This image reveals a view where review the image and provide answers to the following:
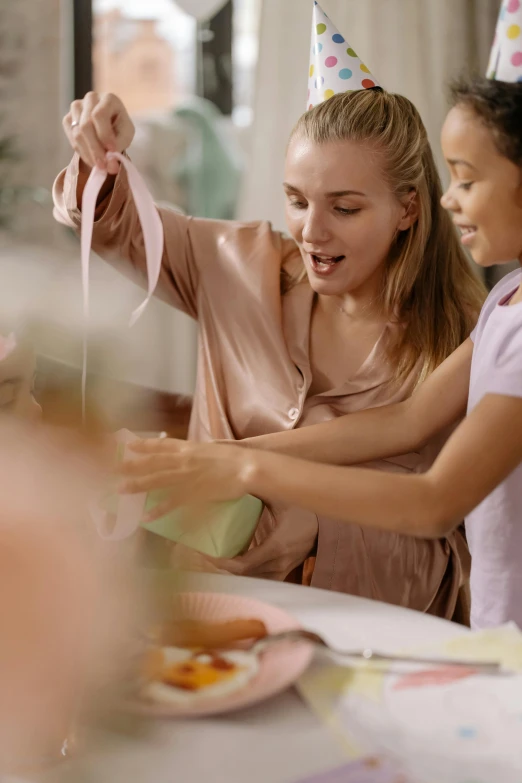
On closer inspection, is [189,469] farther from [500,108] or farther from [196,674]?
[500,108]

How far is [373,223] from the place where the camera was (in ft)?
4.31

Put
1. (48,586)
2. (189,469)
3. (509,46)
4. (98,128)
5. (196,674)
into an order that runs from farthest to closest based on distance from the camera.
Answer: (98,128) → (509,46) → (189,469) → (196,674) → (48,586)

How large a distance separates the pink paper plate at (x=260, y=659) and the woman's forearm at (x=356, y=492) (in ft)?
0.50

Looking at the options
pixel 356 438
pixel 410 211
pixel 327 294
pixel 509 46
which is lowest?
pixel 356 438

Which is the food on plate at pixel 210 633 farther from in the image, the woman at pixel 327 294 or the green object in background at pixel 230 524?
the woman at pixel 327 294

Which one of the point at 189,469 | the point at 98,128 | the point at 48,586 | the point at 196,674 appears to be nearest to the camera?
the point at 48,586

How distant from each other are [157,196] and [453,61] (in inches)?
37.7

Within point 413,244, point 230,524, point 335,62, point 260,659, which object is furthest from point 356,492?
point 335,62

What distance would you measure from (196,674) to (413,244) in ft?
3.00

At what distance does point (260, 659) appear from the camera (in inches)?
25.2

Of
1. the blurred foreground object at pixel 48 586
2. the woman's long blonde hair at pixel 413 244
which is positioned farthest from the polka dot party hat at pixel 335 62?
the blurred foreground object at pixel 48 586

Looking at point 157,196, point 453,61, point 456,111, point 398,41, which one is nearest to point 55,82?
point 157,196

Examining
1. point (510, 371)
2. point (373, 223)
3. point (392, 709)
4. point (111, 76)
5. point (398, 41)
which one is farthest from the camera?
point (111, 76)

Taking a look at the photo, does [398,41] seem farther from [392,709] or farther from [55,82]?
[392,709]
